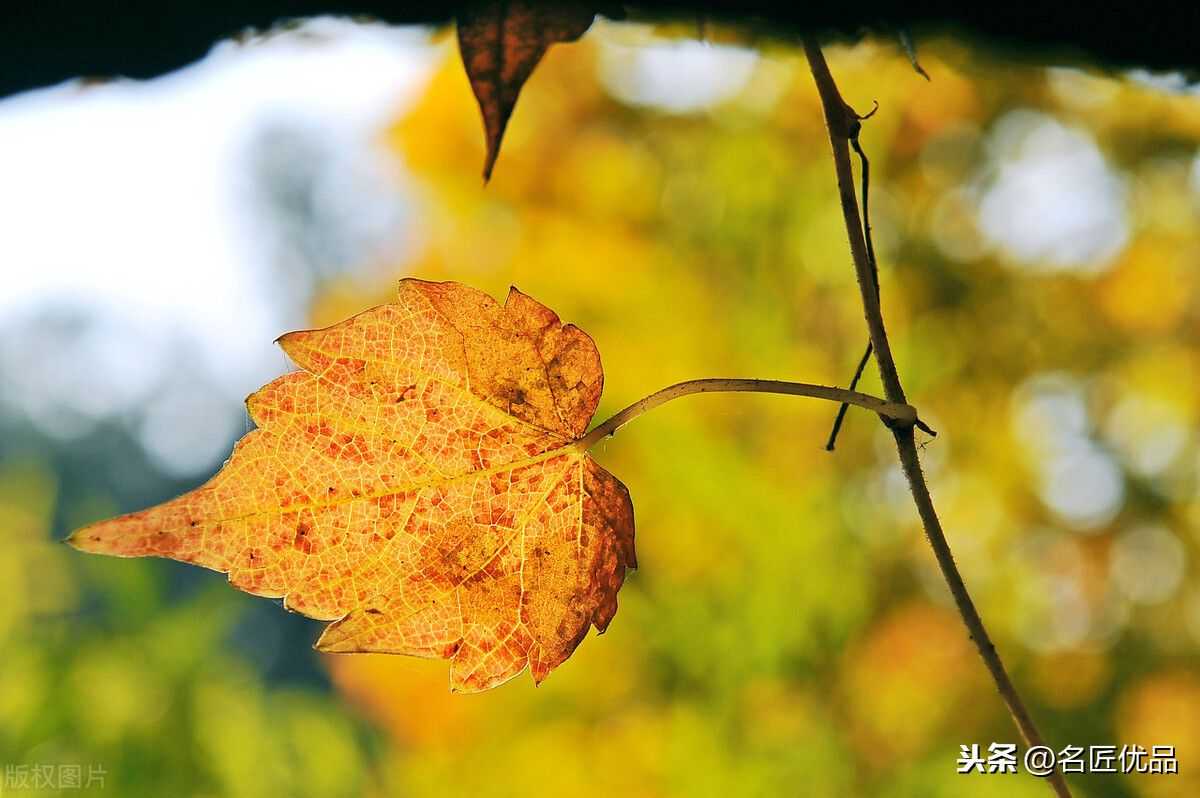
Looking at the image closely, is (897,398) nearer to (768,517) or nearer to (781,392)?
(781,392)

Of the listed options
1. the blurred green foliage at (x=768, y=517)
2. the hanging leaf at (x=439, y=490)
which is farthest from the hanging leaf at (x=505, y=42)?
the blurred green foliage at (x=768, y=517)

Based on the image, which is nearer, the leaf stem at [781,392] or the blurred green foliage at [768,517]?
the leaf stem at [781,392]

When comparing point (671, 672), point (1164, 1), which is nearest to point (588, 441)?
point (1164, 1)

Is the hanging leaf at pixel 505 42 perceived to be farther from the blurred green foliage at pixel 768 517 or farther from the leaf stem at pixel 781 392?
the blurred green foliage at pixel 768 517

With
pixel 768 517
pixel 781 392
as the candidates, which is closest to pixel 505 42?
pixel 781 392

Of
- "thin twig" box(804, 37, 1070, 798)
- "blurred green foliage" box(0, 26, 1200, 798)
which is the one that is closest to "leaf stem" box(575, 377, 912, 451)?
"thin twig" box(804, 37, 1070, 798)

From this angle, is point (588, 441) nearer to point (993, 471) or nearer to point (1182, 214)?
point (993, 471)
